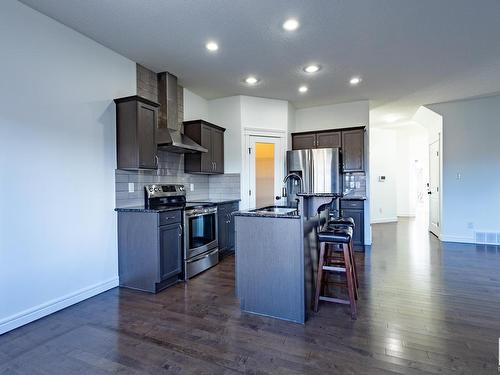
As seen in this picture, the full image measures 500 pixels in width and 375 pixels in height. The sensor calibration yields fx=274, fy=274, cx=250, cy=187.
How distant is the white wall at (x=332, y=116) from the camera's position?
5.27 meters

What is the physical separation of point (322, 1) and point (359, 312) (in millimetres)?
2783

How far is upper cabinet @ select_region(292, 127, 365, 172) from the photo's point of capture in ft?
16.6

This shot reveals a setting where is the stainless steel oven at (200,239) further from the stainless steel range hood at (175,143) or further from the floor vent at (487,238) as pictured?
the floor vent at (487,238)

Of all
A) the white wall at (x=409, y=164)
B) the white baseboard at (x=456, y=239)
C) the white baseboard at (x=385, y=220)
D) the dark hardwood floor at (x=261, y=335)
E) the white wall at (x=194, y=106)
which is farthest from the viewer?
the white wall at (x=409, y=164)

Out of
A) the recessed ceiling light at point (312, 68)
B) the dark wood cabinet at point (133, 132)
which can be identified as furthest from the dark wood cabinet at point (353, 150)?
the dark wood cabinet at point (133, 132)

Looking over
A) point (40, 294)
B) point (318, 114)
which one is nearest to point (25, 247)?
point (40, 294)

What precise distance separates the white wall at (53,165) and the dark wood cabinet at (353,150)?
3892mm

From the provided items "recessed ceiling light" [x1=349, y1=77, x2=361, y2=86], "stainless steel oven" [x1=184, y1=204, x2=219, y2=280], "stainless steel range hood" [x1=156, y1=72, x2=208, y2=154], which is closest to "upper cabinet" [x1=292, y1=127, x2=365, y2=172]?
"recessed ceiling light" [x1=349, y1=77, x2=361, y2=86]

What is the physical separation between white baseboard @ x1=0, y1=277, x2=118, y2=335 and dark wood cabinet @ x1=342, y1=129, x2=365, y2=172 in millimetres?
4229

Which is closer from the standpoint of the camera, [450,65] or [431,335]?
[431,335]

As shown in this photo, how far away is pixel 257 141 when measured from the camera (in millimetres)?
5121

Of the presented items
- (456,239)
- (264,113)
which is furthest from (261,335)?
(456,239)

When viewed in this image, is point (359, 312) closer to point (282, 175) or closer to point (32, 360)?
point (32, 360)

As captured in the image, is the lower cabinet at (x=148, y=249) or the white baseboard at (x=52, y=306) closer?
the white baseboard at (x=52, y=306)
